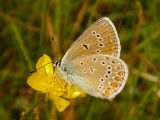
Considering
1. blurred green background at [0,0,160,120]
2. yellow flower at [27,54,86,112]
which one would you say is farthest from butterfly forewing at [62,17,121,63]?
blurred green background at [0,0,160,120]

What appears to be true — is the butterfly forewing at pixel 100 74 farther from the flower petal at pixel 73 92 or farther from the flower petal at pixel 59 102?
the flower petal at pixel 59 102

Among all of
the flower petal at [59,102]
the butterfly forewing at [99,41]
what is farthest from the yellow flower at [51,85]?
the butterfly forewing at [99,41]

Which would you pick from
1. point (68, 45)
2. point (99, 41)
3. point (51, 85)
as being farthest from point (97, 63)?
point (68, 45)

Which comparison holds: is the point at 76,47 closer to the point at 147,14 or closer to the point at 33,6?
the point at 33,6

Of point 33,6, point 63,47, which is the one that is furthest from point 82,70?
point 33,6

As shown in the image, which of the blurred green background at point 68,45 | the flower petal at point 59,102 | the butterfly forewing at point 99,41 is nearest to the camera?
the flower petal at point 59,102

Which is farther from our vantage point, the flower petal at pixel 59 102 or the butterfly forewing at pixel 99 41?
the butterfly forewing at pixel 99 41

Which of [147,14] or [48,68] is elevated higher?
[147,14]
